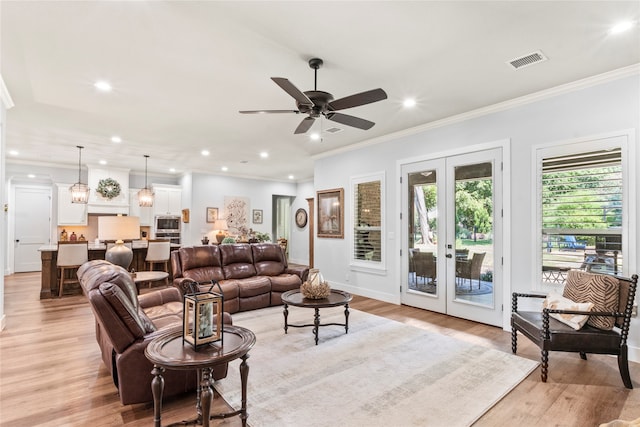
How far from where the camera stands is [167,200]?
8930mm

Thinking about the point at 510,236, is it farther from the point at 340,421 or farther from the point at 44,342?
the point at 44,342

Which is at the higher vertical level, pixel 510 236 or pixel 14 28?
pixel 14 28

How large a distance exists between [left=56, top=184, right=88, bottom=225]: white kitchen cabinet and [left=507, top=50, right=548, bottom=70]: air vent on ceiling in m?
9.14

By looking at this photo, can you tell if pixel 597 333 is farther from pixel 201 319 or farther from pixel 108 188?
pixel 108 188

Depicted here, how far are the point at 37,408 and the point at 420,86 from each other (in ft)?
14.4

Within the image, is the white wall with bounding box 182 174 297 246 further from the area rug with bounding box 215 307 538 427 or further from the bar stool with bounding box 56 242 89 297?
the area rug with bounding box 215 307 538 427

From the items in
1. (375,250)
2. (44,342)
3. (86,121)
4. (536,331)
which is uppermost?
(86,121)

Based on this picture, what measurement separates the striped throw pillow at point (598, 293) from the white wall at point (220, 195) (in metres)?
7.80

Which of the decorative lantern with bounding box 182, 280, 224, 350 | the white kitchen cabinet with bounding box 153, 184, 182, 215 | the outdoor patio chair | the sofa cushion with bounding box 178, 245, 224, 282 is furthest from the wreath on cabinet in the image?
the outdoor patio chair

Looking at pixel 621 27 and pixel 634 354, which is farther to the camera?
pixel 634 354

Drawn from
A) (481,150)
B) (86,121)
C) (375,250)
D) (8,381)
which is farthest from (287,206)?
(8,381)

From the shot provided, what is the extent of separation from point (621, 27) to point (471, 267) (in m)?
2.92

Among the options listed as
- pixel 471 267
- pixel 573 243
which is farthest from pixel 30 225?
pixel 573 243

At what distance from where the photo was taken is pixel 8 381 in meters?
2.68
